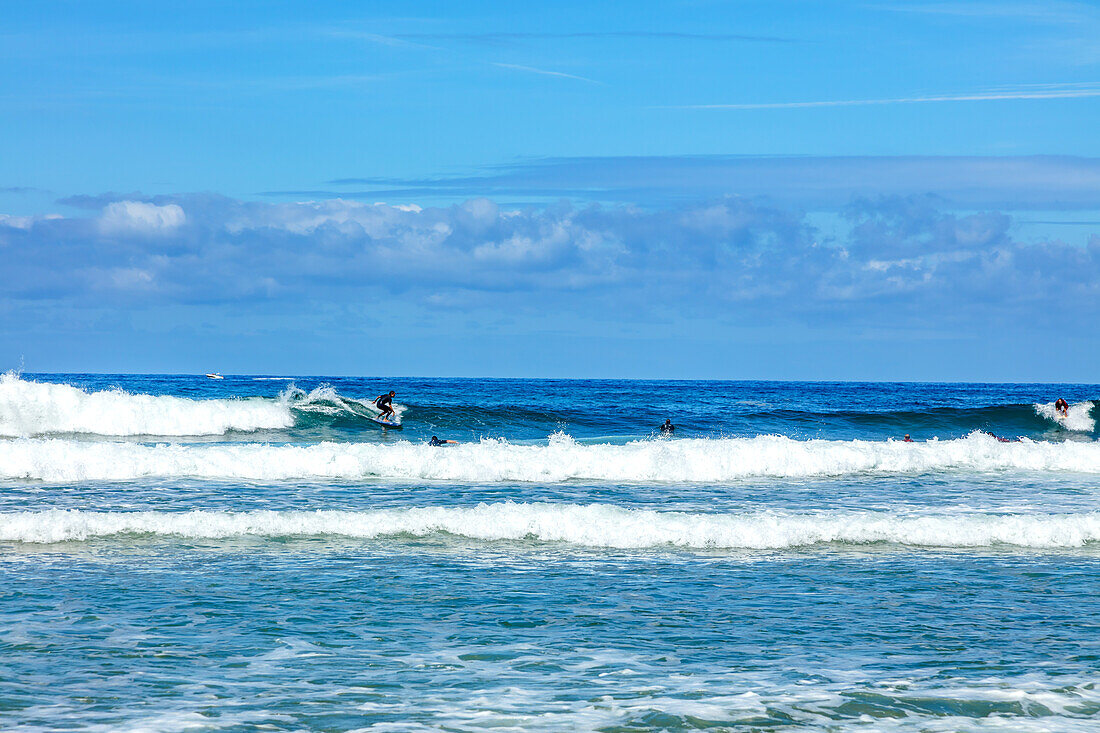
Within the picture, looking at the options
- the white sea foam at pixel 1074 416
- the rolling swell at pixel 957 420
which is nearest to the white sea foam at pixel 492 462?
the rolling swell at pixel 957 420

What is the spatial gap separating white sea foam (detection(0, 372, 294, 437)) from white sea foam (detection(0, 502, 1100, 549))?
22.4 m

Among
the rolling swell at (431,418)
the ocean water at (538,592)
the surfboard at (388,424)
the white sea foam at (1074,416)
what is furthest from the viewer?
the white sea foam at (1074,416)

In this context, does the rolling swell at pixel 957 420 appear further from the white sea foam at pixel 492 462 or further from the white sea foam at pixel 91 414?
the white sea foam at pixel 91 414

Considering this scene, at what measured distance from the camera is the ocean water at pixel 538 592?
6.52m

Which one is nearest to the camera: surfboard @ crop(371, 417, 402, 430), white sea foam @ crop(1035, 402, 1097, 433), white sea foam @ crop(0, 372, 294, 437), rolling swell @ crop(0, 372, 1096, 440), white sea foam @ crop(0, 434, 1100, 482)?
white sea foam @ crop(0, 434, 1100, 482)

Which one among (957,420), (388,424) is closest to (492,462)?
(388,424)

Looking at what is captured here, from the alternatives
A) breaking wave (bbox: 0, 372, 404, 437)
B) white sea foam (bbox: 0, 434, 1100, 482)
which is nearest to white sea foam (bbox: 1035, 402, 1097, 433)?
white sea foam (bbox: 0, 434, 1100, 482)

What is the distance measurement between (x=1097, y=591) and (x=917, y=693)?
188 inches

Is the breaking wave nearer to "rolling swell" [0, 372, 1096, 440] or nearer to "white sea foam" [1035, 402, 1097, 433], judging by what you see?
"rolling swell" [0, 372, 1096, 440]

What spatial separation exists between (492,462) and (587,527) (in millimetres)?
6822

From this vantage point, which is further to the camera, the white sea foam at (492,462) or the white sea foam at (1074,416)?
the white sea foam at (1074,416)

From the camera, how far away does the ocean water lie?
21.4 ft

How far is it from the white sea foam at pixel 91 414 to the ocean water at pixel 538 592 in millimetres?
14924

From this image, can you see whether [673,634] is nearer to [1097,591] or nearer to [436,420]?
[1097,591]
